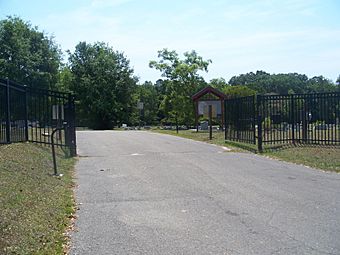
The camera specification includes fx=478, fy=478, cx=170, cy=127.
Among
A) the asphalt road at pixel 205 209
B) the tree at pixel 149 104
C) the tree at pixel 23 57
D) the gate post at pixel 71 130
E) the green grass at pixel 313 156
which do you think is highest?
the tree at pixel 23 57

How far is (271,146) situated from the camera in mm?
19516

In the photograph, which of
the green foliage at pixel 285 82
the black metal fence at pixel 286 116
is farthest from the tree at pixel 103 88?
the black metal fence at pixel 286 116

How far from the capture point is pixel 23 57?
51.2 metres

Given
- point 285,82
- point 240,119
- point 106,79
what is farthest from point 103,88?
point 285,82

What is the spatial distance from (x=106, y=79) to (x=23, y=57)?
21697 millimetres

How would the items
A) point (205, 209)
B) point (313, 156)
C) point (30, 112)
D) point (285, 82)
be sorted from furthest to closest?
point (285, 82) < point (30, 112) < point (313, 156) < point (205, 209)

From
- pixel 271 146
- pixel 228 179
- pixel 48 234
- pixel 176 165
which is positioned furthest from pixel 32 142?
pixel 48 234

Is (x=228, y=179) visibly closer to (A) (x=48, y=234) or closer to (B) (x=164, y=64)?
(A) (x=48, y=234)

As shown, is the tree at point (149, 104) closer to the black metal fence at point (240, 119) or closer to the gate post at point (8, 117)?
the black metal fence at point (240, 119)

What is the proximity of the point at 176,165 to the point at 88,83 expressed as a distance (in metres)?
57.4

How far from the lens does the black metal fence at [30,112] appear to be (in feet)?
49.3

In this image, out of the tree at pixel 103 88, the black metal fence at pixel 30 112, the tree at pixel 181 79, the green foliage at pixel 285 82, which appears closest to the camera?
the black metal fence at pixel 30 112

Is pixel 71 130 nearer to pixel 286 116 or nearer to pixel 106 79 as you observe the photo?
pixel 286 116

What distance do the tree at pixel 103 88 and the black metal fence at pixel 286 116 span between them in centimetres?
4872
